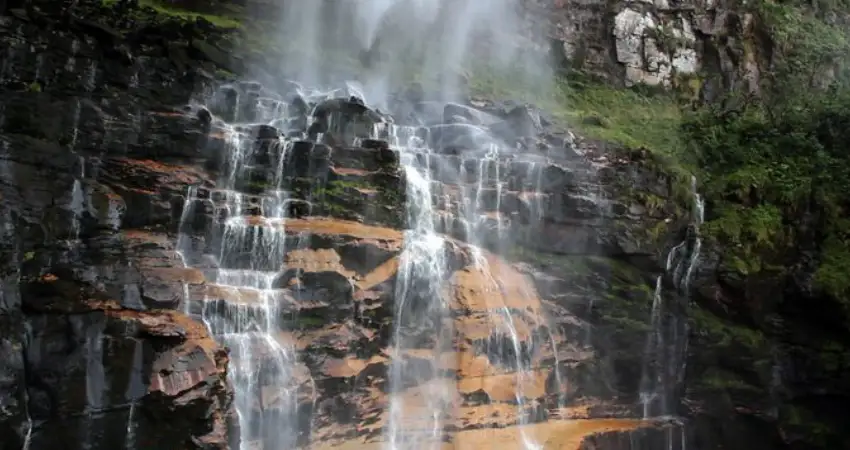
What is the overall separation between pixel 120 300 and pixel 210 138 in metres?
5.08

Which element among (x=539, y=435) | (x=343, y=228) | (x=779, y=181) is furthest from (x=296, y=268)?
(x=779, y=181)

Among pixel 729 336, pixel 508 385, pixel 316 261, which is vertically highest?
pixel 316 261

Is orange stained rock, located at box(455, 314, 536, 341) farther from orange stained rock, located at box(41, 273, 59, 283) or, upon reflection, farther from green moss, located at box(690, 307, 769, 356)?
orange stained rock, located at box(41, 273, 59, 283)

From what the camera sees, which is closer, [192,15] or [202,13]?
[192,15]

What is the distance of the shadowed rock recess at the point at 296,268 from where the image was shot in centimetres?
1107

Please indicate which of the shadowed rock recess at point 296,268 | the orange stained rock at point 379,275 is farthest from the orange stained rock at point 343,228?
the orange stained rock at point 379,275

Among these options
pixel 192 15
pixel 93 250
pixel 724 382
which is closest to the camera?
pixel 93 250

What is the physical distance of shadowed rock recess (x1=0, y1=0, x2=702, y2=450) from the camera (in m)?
11.1

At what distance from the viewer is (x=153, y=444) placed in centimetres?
1097

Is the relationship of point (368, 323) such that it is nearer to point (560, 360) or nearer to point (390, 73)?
point (560, 360)

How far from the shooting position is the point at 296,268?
1387 cm

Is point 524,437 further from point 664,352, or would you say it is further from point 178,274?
point 178,274

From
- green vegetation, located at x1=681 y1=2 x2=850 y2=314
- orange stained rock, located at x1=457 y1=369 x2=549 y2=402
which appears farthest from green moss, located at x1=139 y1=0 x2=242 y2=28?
green vegetation, located at x1=681 y1=2 x2=850 y2=314

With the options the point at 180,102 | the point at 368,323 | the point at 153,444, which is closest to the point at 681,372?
the point at 368,323
